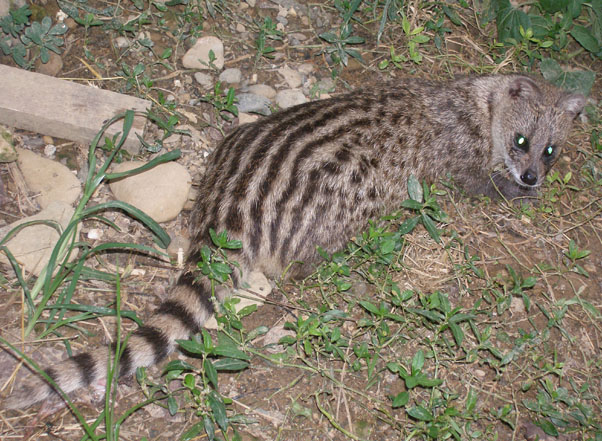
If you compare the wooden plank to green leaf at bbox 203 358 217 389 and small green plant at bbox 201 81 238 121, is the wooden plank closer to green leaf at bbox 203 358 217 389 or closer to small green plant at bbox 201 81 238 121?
small green plant at bbox 201 81 238 121

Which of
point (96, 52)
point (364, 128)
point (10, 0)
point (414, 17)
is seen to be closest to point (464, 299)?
point (364, 128)

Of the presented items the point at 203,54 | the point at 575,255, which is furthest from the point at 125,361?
the point at 575,255

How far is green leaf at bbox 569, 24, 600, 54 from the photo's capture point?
623 cm

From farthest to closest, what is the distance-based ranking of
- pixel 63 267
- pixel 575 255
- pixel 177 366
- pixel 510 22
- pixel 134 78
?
pixel 510 22
pixel 134 78
pixel 575 255
pixel 63 267
pixel 177 366

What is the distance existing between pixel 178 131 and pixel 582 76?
416 centimetres

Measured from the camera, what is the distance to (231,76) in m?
5.59

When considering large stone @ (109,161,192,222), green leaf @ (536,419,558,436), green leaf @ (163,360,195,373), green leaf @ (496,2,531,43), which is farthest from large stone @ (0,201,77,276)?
green leaf @ (496,2,531,43)

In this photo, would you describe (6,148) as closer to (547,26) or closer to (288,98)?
(288,98)

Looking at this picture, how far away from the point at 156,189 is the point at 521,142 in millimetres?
3186

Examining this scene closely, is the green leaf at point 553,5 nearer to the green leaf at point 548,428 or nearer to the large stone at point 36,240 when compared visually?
the green leaf at point 548,428

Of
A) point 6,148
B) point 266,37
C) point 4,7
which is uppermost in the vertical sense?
point 4,7

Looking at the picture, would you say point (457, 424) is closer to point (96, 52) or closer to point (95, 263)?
point (95, 263)

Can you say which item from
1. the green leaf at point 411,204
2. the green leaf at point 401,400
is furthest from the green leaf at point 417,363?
the green leaf at point 411,204

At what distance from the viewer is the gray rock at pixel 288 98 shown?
5.54 meters
